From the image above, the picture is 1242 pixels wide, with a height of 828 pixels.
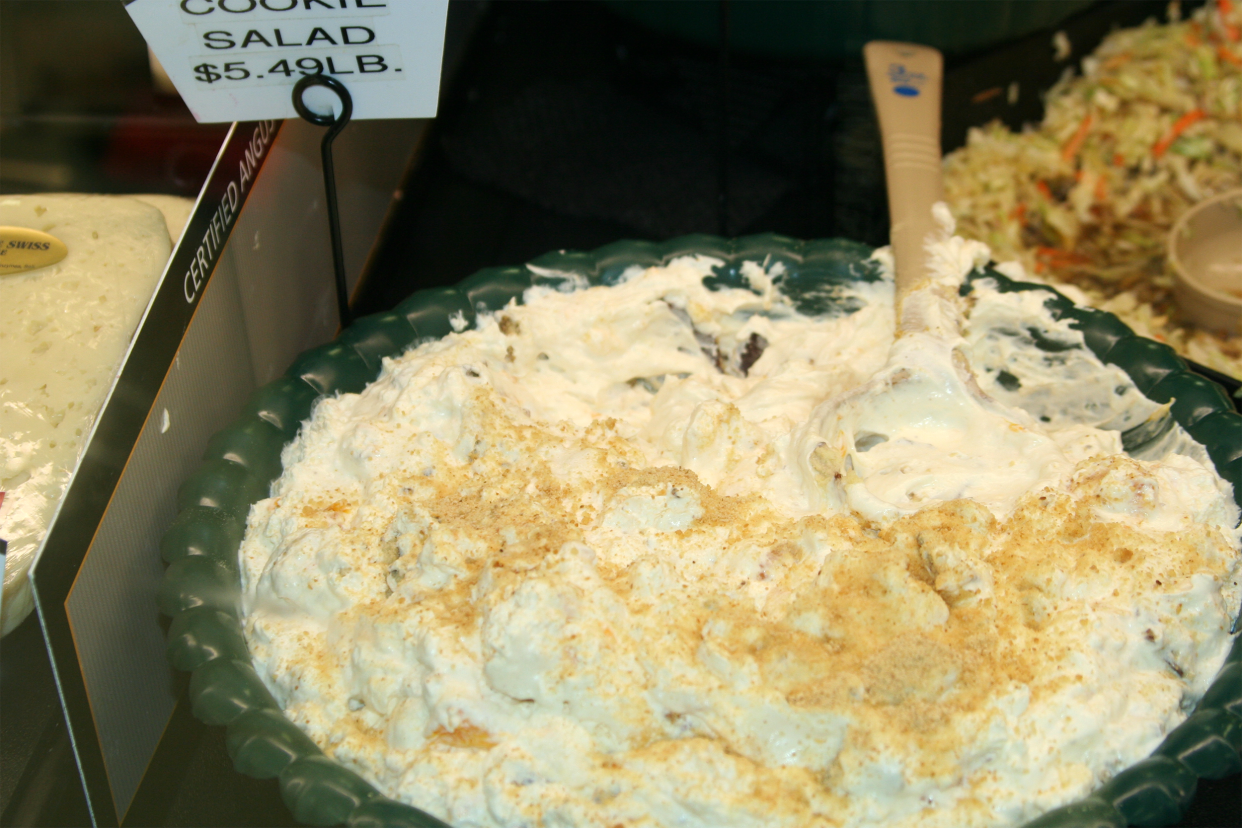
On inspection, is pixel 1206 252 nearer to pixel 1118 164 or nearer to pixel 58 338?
pixel 1118 164

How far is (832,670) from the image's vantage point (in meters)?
1.26

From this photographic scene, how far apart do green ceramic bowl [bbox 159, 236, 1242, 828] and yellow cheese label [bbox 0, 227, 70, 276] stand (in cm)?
41

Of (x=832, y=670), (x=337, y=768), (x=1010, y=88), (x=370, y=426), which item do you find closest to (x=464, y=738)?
(x=337, y=768)

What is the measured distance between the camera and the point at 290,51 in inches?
66.8

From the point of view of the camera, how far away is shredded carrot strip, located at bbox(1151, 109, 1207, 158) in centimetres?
281

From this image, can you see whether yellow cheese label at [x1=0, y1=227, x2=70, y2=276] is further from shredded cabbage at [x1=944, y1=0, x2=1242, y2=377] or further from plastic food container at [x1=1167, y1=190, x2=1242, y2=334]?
plastic food container at [x1=1167, y1=190, x2=1242, y2=334]

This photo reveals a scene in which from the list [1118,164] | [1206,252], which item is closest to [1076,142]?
[1118,164]

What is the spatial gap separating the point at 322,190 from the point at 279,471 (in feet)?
2.53

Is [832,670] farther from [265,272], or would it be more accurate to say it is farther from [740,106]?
[740,106]

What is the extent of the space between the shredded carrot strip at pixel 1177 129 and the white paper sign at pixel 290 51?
76.9 inches

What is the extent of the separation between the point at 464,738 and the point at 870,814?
17.7 inches

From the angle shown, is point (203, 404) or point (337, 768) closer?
point (337, 768)

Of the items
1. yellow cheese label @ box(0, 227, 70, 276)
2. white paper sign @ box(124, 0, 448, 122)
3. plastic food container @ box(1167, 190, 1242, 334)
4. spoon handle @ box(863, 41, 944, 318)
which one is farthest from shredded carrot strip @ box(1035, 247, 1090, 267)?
yellow cheese label @ box(0, 227, 70, 276)

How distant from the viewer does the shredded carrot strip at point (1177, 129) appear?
9.23 feet
